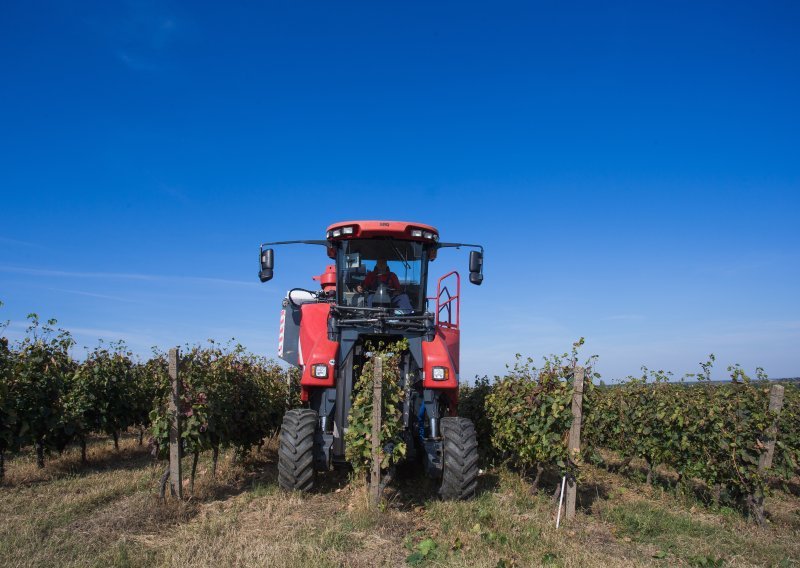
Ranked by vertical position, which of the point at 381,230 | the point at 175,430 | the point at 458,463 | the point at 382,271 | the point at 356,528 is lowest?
the point at 356,528

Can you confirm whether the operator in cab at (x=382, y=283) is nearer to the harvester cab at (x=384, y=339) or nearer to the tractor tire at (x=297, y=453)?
the harvester cab at (x=384, y=339)

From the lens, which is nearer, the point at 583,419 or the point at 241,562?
the point at 241,562

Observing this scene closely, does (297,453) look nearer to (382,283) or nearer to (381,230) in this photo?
(382,283)

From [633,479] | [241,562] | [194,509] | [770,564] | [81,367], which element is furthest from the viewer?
[81,367]

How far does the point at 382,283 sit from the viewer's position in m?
7.86

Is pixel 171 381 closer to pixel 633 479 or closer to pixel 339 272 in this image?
pixel 339 272

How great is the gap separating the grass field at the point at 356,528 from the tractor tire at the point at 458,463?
0.21m

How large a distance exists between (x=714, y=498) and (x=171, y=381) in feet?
24.0

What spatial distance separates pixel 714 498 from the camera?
25.6 feet

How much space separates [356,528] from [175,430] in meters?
2.59

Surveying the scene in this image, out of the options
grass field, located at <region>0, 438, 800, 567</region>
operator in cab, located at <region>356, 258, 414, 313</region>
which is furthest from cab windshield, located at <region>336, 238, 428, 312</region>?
grass field, located at <region>0, 438, 800, 567</region>

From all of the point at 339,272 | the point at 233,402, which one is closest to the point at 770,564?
the point at 339,272

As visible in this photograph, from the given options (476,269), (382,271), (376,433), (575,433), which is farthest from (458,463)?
(382,271)

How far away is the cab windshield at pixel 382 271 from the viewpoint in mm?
7844
